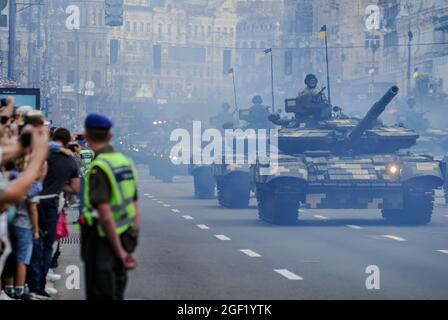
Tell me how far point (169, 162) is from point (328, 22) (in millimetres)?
77950

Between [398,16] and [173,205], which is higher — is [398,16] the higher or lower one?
the higher one

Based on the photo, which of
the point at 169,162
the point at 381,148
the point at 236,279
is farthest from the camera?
the point at 169,162

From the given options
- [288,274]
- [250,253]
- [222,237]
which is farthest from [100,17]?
[288,274]

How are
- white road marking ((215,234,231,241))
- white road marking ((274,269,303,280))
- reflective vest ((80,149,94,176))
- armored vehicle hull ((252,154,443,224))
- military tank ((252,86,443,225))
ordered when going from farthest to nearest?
military tank ((252,86,443,225))
armored vehicle hull ((252,154,443,224))
reflective vest ((80,149,94,176))
white road marking ((215,234,231,241))
white road marking ((274,269,303,280))

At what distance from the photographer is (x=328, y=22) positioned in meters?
131

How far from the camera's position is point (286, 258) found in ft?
61.3

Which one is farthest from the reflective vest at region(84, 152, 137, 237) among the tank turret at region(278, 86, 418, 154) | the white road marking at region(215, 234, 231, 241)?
the tank turret at region(278, 86, 418, 154)

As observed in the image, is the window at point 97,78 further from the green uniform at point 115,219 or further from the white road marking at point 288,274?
the green uniform at point 115,219

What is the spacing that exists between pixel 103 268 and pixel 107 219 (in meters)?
0.32

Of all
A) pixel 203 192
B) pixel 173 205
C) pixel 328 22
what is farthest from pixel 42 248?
pixel 328 22

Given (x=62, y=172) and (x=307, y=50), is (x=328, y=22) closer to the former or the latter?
(x=307, y=50)

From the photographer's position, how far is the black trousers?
9445mm

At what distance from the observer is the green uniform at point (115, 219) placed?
947 centimetres

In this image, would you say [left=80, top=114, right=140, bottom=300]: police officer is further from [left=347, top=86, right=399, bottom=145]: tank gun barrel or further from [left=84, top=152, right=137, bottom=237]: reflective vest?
[left=347, top=86, right=399, bottom=145]: tank gun barrel
